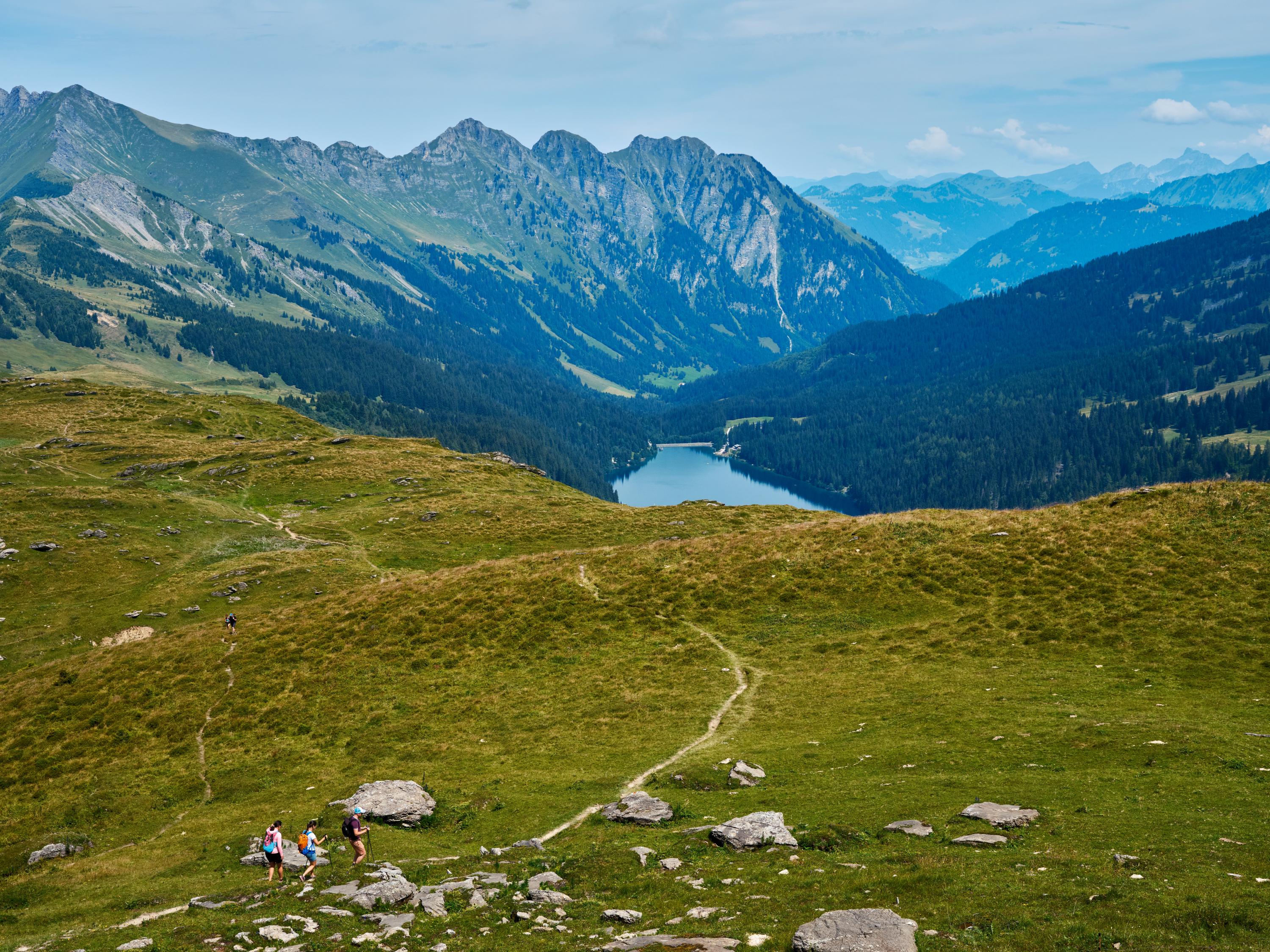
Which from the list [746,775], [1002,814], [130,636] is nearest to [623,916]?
[746,775]

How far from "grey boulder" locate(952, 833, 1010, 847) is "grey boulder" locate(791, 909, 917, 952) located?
585cm

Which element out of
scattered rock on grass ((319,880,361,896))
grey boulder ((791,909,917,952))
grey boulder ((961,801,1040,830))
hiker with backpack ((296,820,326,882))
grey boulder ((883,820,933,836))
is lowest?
hiker with backpack ((296,820,326,882))

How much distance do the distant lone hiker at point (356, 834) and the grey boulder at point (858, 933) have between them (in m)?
17.1

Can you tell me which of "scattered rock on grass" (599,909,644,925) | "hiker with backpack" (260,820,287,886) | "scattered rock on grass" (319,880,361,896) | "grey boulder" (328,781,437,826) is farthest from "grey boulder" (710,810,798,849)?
"hiker with backpack" (260,820,287,886)

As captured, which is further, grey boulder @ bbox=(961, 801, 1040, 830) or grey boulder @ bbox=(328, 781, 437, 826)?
grey boulder @ bbox=(328, 781, 437, 826)

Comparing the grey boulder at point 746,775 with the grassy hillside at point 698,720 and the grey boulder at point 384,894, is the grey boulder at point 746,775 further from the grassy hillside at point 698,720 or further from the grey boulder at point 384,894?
the grey boulder at point 384,894

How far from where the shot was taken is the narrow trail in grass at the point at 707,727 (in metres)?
30.9

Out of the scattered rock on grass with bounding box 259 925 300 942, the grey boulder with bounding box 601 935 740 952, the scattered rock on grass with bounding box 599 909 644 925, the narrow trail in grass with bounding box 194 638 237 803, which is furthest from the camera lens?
the narrow trail in grass with bounding box 194 638 237 803

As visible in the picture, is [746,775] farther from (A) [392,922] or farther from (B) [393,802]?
(A) [392,922]

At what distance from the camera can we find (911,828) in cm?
2577

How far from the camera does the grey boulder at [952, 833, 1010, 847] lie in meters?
23.7

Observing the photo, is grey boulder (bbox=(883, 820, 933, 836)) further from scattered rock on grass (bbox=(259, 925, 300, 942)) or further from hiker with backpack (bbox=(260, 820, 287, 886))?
hiker with backpack (bbox=(260, 820, 287, 886))

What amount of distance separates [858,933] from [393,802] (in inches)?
820

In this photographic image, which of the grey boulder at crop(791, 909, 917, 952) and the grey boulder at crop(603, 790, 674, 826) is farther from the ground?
the grey boulder at crop(791, 909, 917, 952)
